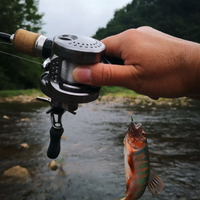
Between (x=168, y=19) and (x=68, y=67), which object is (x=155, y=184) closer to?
(x=68, y=67)

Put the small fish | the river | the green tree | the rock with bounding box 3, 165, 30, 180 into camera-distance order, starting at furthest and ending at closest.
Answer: the green tree, the rock with bounding box 3, 165, 30, 180, the river, the small fish

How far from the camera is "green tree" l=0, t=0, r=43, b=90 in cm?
1022

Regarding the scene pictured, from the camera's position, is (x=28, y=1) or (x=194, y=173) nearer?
(x=194, y=173)

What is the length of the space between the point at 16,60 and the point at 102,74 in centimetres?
1118

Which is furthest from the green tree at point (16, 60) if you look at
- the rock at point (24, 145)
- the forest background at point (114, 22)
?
the rock at point (24, 145)

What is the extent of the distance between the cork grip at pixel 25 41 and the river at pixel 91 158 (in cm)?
135

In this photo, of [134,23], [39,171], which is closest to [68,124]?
[39,171]

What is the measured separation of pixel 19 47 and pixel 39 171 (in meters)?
1.59

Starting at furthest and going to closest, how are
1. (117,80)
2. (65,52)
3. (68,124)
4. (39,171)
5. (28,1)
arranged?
1. (28,1)
2. (68,124)
3. (39,171)
4. (117,80)
5. (65,52)

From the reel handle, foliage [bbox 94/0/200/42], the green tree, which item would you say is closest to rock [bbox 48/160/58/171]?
the reel handle

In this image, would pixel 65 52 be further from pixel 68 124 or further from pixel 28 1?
pixel 28 1

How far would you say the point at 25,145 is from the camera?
9.77ft

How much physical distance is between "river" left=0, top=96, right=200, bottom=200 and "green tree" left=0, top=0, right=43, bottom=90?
21.0 ft

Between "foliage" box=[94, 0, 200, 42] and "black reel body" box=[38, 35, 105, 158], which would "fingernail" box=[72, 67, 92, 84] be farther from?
"foliage" box=[94, 0, 200, 42]
